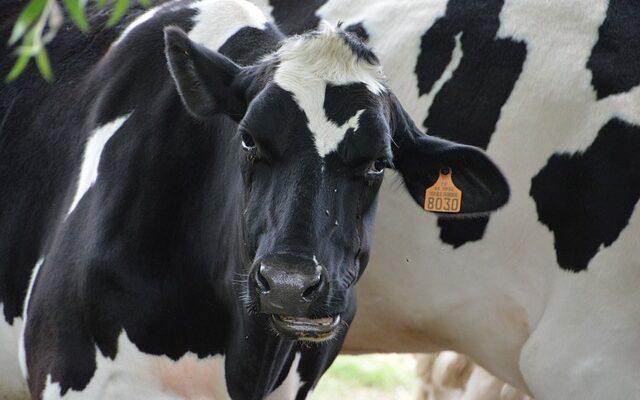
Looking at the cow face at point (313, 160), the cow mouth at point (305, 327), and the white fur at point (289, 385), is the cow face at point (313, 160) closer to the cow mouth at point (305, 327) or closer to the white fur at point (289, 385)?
the cow mouth at point (305, 327)

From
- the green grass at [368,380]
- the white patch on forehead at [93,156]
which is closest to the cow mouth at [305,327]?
the white patch on forehead at [93,156]

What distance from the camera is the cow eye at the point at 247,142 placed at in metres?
3.57

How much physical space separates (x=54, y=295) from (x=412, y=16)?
202 cm

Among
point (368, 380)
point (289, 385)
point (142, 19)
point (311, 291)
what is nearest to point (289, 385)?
point (289, 385)

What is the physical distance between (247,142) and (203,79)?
32 centimetres

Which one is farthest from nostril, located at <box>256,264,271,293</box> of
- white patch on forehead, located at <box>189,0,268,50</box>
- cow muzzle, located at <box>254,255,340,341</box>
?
white patch on forehead, located at <box>189,0,268,50</box>

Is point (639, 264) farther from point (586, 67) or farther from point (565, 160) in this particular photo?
point (586, 67)

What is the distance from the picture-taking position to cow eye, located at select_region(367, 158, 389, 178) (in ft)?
11.7

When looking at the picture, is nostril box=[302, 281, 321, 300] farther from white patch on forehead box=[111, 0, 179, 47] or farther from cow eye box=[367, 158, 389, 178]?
white patch on forehead box=[111, 0, 179, 47]

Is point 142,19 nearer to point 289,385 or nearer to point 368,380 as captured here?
point 289,385

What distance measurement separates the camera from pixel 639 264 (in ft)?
14.3

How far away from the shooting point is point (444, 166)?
12.5 ft

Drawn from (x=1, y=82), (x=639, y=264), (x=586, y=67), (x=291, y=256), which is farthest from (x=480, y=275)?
(x=1, y=82)

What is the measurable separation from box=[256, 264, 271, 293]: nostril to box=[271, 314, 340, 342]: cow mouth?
0.37 ft
